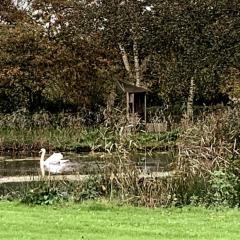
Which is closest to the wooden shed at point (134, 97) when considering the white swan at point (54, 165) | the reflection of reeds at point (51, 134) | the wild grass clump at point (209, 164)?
the reflection of reeds at point (51, 134)

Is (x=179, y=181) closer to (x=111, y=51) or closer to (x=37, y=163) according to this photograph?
(x=37, y=163)

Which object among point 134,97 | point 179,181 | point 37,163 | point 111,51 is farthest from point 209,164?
point 111,51

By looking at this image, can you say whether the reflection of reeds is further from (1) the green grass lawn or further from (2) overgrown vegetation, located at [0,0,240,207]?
(1) the green grass lawn

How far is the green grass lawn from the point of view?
809 centimetres

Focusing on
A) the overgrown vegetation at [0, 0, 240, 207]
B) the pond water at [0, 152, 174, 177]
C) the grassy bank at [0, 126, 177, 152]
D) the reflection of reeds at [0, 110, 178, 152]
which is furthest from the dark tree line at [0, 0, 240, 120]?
the pond water at [0, 152, 174, 177]

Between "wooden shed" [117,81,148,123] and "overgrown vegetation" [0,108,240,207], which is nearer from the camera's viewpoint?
"overgrown vegetation" [0,108,240,207]

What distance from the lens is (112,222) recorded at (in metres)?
9.20

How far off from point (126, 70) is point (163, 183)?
27.2 meters

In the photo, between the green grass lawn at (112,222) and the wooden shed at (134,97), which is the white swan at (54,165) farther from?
the wooden shed at (134,97)

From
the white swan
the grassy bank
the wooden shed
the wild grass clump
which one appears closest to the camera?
the wild grass clump

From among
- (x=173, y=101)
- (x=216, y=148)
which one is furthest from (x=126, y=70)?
(x=216, y=148)

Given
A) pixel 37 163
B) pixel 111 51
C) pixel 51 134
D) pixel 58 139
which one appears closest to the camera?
pixel 37 163

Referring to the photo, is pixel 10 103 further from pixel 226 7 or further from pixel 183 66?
pixel 226 7

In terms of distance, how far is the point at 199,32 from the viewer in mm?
22562
